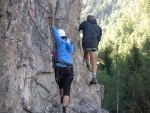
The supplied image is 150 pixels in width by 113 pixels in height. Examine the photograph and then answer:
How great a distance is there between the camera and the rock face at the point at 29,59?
8055 mm

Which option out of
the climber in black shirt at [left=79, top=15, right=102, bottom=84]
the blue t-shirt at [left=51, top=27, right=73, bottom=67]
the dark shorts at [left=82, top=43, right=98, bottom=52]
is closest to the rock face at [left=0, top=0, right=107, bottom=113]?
the blue t-shirt at [left=51, top=27, right=73, bottom=67]

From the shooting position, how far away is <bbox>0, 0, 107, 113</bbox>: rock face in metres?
8.05

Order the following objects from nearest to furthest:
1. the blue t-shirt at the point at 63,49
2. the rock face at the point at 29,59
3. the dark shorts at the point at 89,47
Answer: the rock face at the point at 29,59 < the blue t-shirt at the point at 63,49 < the dark shorts at the point at 89,47

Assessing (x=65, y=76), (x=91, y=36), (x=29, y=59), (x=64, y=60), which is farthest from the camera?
(x=91, y=36)

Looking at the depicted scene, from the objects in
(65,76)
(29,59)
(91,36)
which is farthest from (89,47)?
(29,59)

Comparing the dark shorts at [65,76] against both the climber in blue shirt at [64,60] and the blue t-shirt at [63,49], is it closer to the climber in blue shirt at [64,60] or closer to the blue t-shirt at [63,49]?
the climber in blue shirt at [64,60]

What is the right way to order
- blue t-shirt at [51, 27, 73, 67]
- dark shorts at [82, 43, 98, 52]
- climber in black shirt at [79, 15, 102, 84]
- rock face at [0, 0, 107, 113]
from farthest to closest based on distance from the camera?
dark shorts at [82, 43, 98, 52], climber in black shirt at [79, 15, 102, 84], blue t-shirt at [51, 27, 73, 67], rock face at [0, 0, 107, 113]

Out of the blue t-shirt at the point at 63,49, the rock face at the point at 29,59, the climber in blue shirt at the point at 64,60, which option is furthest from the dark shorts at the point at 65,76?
the rock face at the point at 29,59

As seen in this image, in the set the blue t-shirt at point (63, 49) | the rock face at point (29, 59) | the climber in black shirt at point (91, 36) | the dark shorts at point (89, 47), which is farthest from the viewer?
the dark shorts at point (89, 47)

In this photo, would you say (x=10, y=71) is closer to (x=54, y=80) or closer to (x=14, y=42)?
(x=14, y=42)

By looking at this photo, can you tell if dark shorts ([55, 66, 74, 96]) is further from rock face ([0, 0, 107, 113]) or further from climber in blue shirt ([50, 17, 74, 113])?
rock face ([0, 0, 107, 113])

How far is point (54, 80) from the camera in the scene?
9.81 meters

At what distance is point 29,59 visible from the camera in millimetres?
8867

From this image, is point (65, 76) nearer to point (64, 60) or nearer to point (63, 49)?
point (64, 60)
